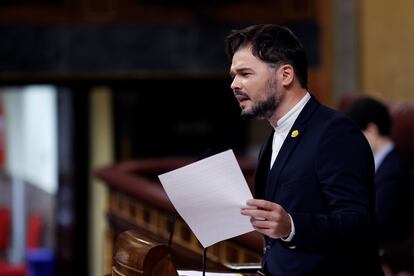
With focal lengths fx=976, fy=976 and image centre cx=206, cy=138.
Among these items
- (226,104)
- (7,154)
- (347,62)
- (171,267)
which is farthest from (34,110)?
(171,267)

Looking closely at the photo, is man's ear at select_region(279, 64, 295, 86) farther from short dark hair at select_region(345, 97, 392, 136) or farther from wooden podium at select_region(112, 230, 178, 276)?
short dark hair at select_region(345, 97, 392, 136)

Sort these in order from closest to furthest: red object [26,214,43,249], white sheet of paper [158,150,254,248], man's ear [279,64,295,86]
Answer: white sheet of paper [158,150,254,248] < man's ear [279,64,295,86] < red object [26,214,43,249]

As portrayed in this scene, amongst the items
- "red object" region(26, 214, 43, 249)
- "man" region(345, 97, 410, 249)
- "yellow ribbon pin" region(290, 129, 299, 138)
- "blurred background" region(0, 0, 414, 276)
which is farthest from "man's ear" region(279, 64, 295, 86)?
"red object" region(26, 214, 43, 249)

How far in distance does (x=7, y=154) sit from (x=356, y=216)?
8650mm

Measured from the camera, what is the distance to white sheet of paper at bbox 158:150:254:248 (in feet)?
6.93

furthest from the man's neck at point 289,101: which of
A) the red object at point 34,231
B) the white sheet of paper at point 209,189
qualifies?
the red object at point 34,231

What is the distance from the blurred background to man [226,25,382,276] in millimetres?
3753

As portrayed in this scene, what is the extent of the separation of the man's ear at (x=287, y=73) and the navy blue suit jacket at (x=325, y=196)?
9cm

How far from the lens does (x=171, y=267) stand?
221cm

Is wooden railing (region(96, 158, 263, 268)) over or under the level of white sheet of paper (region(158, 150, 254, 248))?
under

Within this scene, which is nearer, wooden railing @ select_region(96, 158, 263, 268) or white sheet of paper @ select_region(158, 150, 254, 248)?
white sheet of paper @ select_region(158, 150, 254, 248)

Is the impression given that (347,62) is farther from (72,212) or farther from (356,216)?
(356,216)

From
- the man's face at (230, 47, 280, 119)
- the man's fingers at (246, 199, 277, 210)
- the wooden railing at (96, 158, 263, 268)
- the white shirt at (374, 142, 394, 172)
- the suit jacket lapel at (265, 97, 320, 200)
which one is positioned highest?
the man's face at (230, 47, 280, 119)

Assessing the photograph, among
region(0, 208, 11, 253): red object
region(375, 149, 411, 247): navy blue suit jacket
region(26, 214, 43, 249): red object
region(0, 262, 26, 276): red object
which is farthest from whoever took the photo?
region(0, 208, 11, 253): red object
